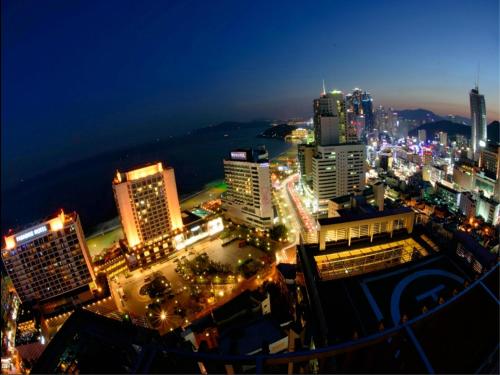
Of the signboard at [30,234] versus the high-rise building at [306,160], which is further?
the high-rise building at [306,160]

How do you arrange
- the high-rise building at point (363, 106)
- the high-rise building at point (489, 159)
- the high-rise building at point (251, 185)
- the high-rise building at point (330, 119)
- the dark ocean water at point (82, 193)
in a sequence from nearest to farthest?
the high-rise building at point (251, 185) < the high-rise building at point (489, 159) < the high-rise building at point (330, 119) < the dark ocean water at point (82, 193) < the high-rise building at point (363, 106)

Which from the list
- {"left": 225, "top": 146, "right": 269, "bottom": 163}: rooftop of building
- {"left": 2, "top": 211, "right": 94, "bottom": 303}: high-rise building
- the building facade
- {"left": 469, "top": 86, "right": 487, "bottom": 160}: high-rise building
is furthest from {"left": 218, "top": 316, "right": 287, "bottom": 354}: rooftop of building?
{"left": 469, "top": 86, "right": 487, "bottom": 160}: high-rise building

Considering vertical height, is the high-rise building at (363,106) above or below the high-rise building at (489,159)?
above

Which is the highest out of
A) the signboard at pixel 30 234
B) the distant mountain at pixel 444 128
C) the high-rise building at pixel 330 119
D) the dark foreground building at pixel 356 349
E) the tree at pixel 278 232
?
the high-rise building at pixel 330 119

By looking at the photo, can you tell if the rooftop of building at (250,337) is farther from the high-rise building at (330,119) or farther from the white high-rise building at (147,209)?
the high-rise building at (330,119)

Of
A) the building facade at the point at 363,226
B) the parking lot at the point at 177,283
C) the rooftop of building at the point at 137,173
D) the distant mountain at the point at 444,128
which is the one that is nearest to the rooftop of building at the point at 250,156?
the rooftop of building at the point at 137,173

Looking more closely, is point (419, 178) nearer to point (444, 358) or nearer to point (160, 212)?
point (160, 212)

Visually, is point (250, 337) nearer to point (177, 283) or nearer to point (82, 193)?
point (177, 283)
